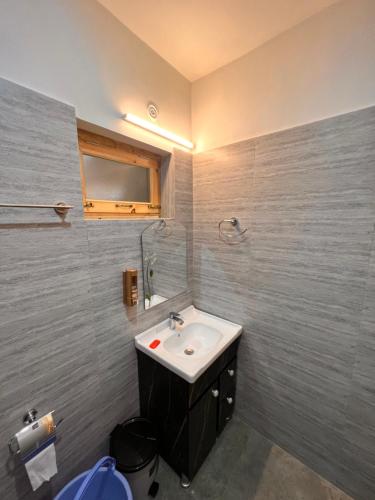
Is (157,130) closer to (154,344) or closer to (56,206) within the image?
(56,206)

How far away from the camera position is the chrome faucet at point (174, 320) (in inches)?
57.7

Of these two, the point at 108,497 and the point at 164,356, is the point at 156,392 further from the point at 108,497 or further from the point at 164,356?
the point at 108,497

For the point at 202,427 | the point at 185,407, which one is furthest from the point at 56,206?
the point at 202,427

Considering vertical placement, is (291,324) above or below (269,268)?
below

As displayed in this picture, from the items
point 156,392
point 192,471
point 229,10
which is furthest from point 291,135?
point 192,471

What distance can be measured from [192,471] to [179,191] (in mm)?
1858

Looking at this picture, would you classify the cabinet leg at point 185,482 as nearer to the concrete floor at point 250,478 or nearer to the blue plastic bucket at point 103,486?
the concrete floor at point 250,478

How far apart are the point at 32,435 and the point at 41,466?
0.19 metres

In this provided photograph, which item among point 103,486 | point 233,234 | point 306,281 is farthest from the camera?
point 233,234

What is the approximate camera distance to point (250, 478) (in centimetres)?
125

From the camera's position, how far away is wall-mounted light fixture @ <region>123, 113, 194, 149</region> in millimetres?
1115

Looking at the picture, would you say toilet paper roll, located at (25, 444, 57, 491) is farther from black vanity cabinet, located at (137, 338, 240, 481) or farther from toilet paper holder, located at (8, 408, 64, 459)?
black vanity cabinet, located at (137, 338, 240, 481)

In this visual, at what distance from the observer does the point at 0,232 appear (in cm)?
74

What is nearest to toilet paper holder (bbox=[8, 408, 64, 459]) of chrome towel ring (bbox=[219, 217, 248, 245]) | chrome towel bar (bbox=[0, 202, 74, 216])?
chrome towel bar (bbox=[0, 202, 74, 216])
